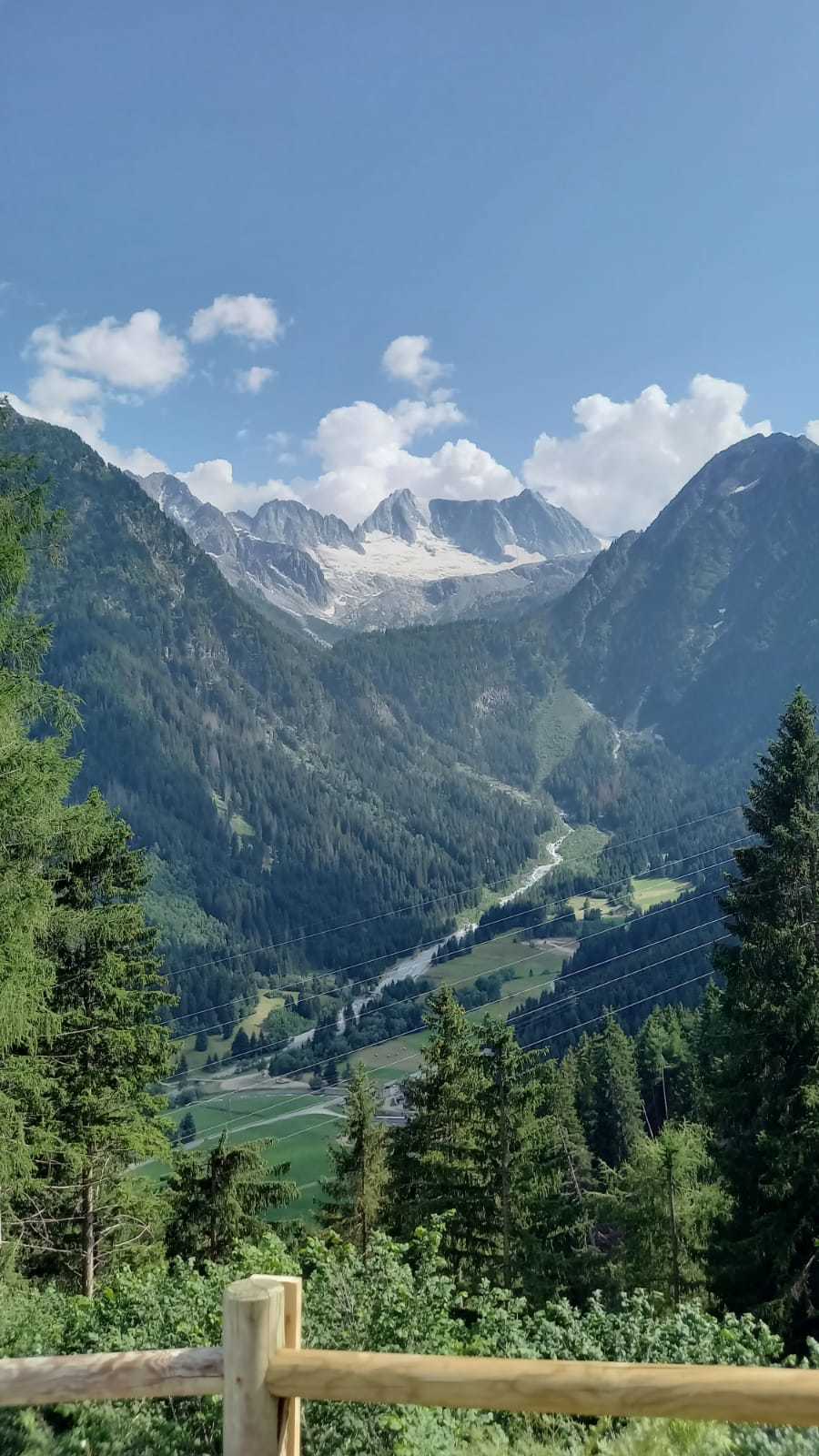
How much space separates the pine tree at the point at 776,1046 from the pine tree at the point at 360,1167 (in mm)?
15307

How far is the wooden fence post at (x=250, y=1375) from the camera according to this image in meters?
4.27

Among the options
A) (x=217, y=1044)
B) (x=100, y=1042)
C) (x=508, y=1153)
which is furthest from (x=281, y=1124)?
(x=100, y=1042)

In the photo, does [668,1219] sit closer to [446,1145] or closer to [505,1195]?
[505,1195]

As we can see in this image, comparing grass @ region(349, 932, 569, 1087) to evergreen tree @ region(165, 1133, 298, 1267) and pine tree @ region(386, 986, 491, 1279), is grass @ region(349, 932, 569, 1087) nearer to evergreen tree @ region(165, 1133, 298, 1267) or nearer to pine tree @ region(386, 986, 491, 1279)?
pine tree @ region(386, 986, 491, 1279)

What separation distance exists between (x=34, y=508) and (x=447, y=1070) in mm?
24877

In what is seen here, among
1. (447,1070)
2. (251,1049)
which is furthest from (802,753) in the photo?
(251,1049)

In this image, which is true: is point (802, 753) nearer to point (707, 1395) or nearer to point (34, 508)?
point (34, 508)

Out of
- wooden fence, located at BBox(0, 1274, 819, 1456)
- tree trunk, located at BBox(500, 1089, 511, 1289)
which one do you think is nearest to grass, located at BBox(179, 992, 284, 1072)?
tree trunk, located at BBox(500, 1089, 511, 1289)

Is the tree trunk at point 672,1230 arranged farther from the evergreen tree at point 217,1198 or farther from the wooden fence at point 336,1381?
the wooden fence at point 336,1381

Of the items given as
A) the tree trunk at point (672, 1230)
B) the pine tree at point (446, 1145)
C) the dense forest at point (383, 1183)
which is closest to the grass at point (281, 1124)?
the pine tree at point (446, 1145)

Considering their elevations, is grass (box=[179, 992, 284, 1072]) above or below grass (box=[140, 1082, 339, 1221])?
above

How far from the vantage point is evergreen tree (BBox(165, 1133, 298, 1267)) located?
29797 millimetres

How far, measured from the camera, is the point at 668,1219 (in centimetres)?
2816

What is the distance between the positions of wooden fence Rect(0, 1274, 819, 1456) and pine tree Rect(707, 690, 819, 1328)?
57.4ft
